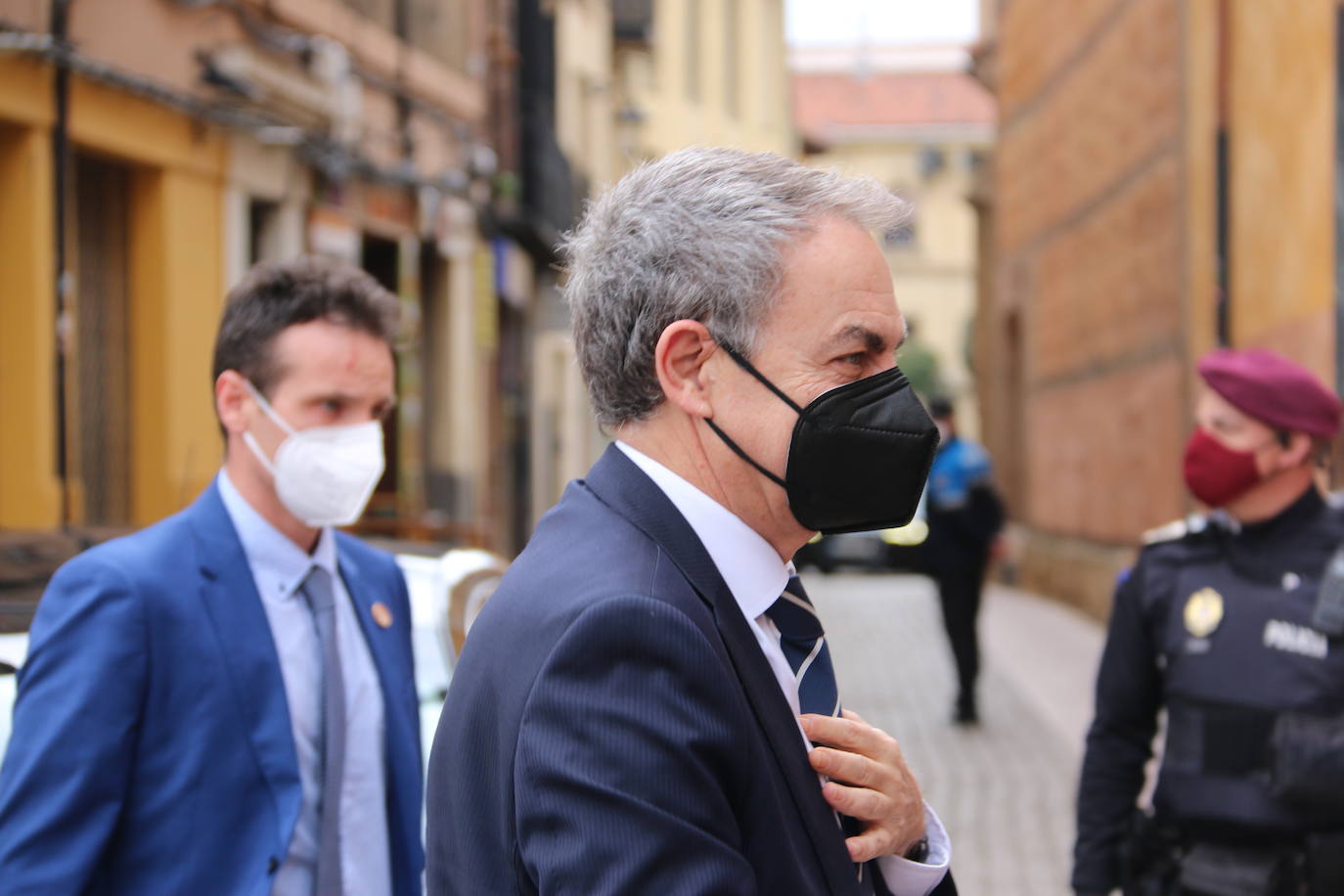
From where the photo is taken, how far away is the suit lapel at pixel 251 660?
2.78 meters

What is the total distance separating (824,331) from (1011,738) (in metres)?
9.00

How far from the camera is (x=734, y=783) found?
1750 mm

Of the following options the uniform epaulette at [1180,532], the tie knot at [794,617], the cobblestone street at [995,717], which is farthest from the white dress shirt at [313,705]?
the cobblestone street at [995,717]

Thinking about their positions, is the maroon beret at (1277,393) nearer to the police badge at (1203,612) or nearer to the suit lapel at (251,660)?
the police badge at (1203,612)

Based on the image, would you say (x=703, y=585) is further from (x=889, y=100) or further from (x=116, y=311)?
(x=889, y=100)

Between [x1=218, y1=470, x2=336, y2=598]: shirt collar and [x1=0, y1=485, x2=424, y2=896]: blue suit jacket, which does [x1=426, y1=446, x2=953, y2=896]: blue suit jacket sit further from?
[x1=218, y1=470, x2=336, y2=598]: shirt collar

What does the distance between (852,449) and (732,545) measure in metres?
0.18

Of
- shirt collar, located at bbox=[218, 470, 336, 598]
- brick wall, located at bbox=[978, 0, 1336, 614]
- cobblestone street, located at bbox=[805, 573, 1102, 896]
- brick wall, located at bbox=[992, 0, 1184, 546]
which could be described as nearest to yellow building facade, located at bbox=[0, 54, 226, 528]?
cobblestone street, located at bbox=[805, 573, 1102, 896]

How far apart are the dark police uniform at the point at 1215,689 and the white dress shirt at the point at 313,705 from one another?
1.79m

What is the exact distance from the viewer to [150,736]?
8.82 ft

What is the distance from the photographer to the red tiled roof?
70.1 m

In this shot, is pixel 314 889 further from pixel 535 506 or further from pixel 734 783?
pixel 535 506

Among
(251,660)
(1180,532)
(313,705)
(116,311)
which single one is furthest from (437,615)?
(116,311)

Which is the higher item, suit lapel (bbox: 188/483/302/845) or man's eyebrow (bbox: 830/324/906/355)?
man's eyebrow (bbox: 830/324/906/355)
